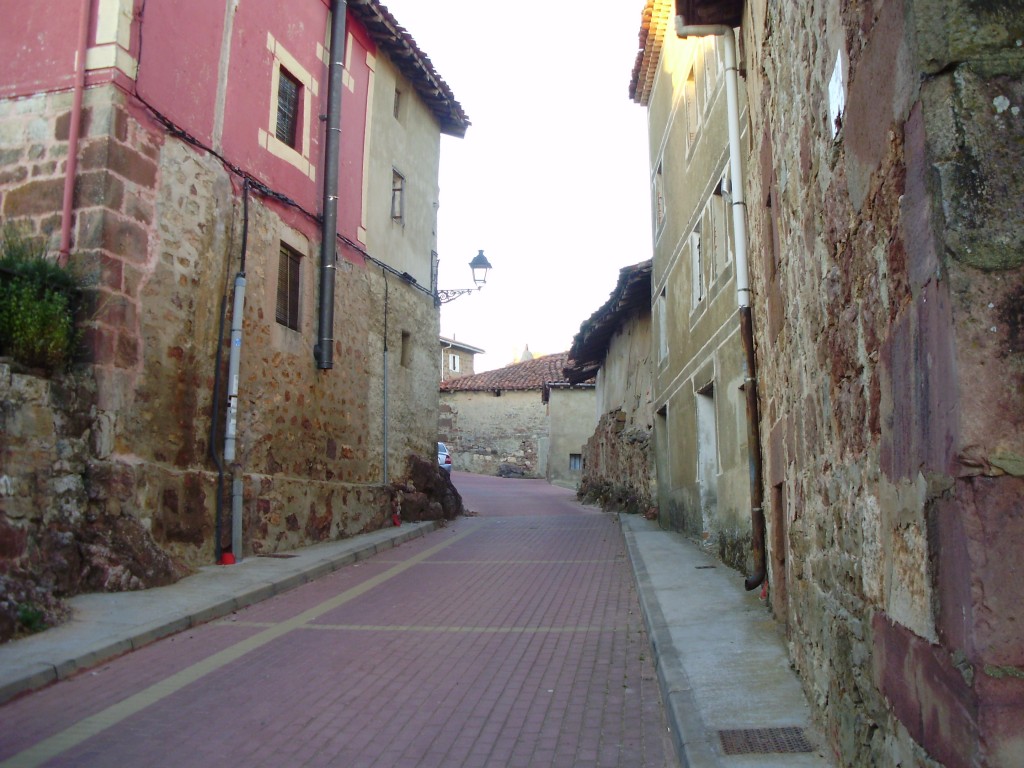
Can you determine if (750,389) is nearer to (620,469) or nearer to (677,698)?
(677,698)

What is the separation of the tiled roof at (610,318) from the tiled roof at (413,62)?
17.2ft

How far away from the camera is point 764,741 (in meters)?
4.05

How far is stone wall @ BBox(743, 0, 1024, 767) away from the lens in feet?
6.71

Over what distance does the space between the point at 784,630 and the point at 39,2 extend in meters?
9.55

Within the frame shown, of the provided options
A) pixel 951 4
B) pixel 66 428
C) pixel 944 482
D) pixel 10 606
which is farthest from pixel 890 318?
pixel 66 428

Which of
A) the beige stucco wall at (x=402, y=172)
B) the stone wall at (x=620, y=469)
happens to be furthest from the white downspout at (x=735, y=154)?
the stone wall at (x=620, y=469)

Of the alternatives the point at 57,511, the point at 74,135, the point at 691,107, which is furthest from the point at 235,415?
the point at 691,107

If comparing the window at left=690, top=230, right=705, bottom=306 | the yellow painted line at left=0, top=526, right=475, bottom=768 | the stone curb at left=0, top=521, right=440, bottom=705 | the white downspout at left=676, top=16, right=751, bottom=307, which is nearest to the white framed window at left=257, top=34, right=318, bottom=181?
the stone curb at left=0, top=521, right=440, bottom=705

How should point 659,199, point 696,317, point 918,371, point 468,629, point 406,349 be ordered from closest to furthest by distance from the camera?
point 918,371 → point 468,629 → point 696,317 → point 659,199 → point 406,349

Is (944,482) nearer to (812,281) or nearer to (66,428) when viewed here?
(812,281)

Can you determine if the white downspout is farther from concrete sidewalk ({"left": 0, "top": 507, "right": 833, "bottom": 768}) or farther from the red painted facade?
the red painted facade

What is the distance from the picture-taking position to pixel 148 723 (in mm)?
4828

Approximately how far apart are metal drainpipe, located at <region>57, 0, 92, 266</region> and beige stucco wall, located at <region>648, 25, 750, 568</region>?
22.8 ft

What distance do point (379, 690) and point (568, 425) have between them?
3453 cm
